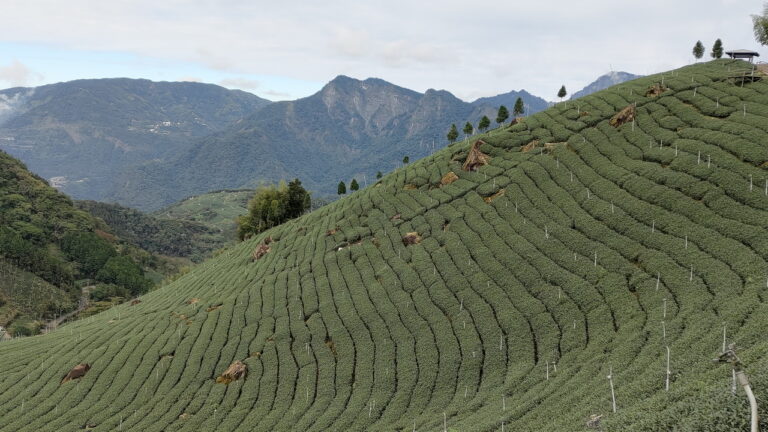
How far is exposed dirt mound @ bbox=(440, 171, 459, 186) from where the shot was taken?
77.2 meters

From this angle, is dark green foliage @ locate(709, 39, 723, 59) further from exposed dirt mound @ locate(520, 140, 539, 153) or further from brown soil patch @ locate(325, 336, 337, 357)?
brown soil patch @ locate(325, 336, 337, 357)

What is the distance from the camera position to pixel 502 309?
4481cm

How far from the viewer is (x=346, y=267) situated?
64.3 metres

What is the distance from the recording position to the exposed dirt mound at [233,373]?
48312 millimetres

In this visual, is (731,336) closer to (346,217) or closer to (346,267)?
(346,267)

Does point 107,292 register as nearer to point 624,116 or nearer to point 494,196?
point 494,196

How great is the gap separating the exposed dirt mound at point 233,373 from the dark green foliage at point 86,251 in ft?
489

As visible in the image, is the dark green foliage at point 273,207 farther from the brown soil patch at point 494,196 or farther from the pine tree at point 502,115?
the brown soil patch at point 494,196

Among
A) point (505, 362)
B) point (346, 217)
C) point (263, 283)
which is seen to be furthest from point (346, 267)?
point (505, 362)

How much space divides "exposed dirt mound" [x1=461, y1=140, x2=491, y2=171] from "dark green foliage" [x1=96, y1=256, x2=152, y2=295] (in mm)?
126998

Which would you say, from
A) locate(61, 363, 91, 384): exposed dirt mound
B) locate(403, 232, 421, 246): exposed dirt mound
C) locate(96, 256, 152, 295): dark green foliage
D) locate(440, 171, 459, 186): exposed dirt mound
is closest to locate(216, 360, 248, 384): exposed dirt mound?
locate(61, 363, 91, 384): exposed dirt mound

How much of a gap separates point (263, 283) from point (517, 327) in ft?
123

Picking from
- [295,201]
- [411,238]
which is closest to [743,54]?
[411,238]

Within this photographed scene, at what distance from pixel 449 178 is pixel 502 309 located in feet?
117
